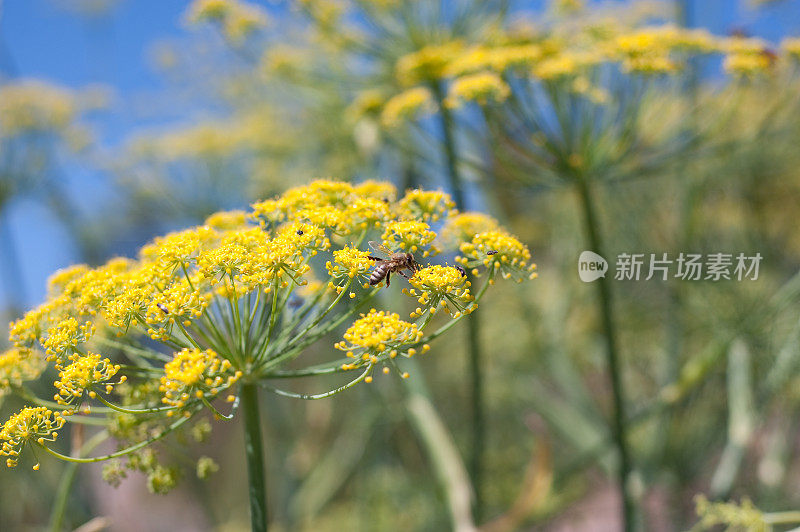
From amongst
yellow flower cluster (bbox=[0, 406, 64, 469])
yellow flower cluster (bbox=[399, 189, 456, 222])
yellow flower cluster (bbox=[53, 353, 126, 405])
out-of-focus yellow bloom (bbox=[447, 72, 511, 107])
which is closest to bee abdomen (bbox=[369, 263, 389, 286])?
yellow flower cluster (bbox=[399, 189, 456, 222])

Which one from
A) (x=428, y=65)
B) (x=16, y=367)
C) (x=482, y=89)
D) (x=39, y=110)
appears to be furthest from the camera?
(x=39, y=110)

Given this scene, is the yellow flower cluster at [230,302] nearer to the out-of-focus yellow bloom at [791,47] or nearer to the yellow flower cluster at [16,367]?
the yellow flower cluster at [16,367]

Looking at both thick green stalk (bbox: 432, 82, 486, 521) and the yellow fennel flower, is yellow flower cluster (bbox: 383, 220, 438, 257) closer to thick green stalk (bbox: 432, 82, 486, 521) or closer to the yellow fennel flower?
the yellow fennel flower

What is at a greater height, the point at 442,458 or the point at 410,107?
the point at 410,107

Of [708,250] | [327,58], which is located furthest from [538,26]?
[708,250]

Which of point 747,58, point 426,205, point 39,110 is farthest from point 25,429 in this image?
point 39,110

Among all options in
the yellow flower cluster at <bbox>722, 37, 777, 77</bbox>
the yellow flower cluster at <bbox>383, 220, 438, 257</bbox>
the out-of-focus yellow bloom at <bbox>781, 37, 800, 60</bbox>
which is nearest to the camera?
the yellow flower cluster at <bbox>383, 220, 438, 257</bbox>

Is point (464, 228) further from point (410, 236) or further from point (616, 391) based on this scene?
point (616, 391)
